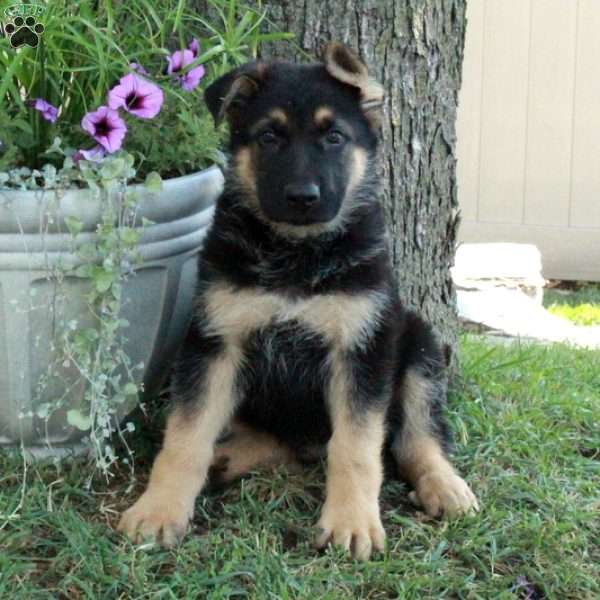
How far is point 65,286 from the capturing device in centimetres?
339

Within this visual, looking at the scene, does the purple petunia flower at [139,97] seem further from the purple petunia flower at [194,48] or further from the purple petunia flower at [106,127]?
the purple petunia flower at [194,48]

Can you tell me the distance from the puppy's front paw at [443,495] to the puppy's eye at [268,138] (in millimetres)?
1195

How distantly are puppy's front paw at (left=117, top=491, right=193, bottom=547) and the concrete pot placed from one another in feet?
1.43

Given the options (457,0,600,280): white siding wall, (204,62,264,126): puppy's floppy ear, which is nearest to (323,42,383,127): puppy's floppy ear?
(204,62,264,126): puppy's floppy ear

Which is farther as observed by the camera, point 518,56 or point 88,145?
point 518,56

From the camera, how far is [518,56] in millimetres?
8984

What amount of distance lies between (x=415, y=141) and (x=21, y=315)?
5.65 ft

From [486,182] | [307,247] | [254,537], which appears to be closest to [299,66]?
[307,247]

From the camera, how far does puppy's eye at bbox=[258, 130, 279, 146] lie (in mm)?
3418

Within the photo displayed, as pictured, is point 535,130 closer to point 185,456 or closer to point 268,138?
point 268,138

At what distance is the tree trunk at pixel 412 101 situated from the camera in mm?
4133

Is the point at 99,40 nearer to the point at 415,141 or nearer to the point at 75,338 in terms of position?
the point at 75,338

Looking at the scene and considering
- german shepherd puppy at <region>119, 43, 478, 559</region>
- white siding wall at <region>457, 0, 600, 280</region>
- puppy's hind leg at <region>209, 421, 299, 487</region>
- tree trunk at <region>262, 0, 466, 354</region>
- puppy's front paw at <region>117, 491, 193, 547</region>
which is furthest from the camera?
white siding wall at <region>457, 0, 600, 280</region>

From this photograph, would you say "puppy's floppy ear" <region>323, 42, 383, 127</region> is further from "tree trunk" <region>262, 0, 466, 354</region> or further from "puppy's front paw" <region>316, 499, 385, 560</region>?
"puppy's front paw" <region>316, 499, 385, 560</region>
